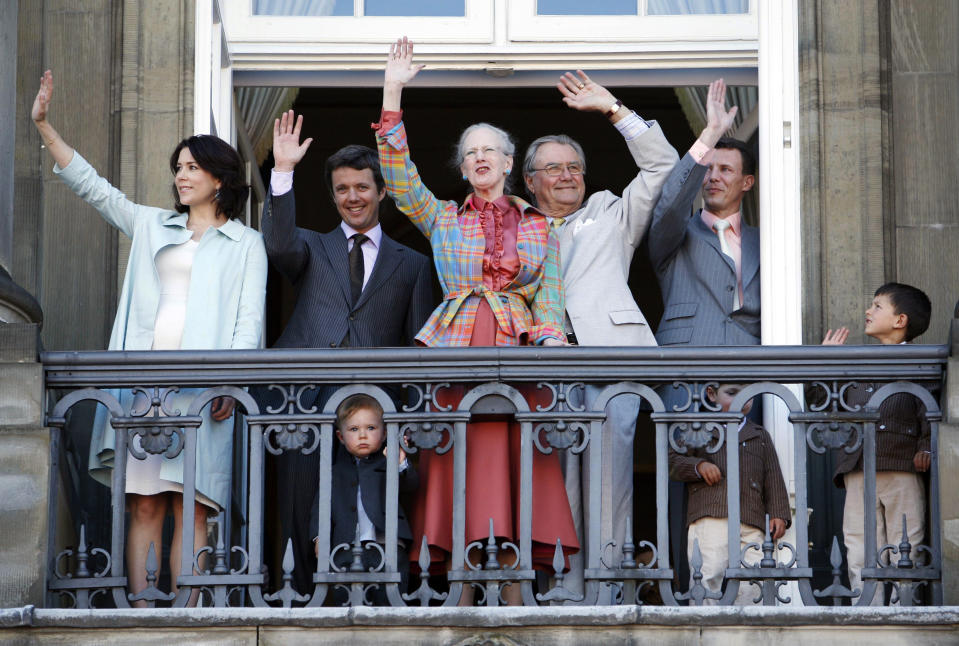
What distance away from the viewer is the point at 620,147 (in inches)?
610

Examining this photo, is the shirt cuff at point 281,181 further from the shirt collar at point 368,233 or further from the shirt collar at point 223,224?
the shirt collar at point 368,233

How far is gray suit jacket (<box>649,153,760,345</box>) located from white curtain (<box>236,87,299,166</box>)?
8.00 feet

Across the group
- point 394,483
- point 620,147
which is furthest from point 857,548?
point 620,147

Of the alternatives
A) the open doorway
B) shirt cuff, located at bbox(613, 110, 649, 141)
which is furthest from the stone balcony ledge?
the open doorway

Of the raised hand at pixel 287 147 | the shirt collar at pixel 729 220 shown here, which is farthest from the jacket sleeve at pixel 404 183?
the shirt collar at pixel 729 220

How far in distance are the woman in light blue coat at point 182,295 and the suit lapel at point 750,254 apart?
210cm

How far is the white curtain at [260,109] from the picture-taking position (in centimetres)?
962

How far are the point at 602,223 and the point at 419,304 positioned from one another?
32.1 inches

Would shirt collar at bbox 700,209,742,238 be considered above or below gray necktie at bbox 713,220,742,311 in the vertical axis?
above

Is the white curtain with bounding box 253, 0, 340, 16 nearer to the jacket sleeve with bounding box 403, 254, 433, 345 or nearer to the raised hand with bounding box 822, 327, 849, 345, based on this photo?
the jacket sleeve with bounding box 403, 254, 433, 345

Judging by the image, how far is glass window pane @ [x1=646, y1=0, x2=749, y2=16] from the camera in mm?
9281

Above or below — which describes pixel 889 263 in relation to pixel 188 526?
above

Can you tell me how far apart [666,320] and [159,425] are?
2238 mm

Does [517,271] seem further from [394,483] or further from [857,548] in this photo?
[857,548]
